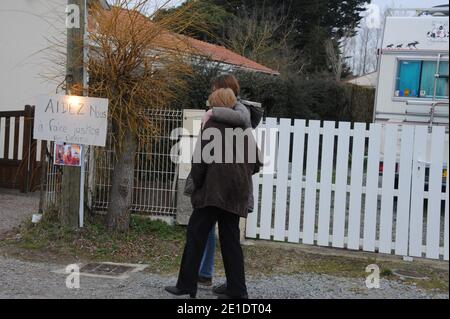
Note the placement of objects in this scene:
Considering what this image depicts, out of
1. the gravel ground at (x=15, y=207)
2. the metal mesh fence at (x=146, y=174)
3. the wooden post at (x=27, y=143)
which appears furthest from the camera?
the wooden post at (x=27, y=143)

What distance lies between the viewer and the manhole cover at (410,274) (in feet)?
19.1

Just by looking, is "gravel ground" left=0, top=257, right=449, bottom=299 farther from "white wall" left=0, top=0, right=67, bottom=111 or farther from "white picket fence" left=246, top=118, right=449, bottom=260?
"white wall" left=0, top=0, right=67, bottom=111

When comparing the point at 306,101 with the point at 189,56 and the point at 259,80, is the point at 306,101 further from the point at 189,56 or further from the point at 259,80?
the point at 189,56

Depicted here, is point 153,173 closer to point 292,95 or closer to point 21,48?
point 21,48

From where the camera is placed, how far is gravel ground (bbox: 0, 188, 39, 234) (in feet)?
25.1

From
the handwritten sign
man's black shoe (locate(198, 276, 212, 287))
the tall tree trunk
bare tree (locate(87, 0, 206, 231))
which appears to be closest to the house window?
bare tree (locate(87, 0, 206, 231))

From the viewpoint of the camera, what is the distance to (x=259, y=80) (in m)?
14.7

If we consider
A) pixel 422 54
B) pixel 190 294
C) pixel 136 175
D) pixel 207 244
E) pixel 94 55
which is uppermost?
pixel 422 54

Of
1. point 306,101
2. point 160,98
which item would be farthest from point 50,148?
point 306,101

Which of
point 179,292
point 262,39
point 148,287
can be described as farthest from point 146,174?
point 262,39

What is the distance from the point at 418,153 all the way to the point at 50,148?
445cm

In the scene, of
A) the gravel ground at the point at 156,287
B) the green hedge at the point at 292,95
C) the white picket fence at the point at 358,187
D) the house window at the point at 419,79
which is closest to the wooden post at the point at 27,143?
the green hedge at the point at 292,95

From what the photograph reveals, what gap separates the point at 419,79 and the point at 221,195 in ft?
25.5

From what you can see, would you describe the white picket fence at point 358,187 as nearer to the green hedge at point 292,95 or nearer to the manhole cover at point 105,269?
the manhole cover at point 105,269
